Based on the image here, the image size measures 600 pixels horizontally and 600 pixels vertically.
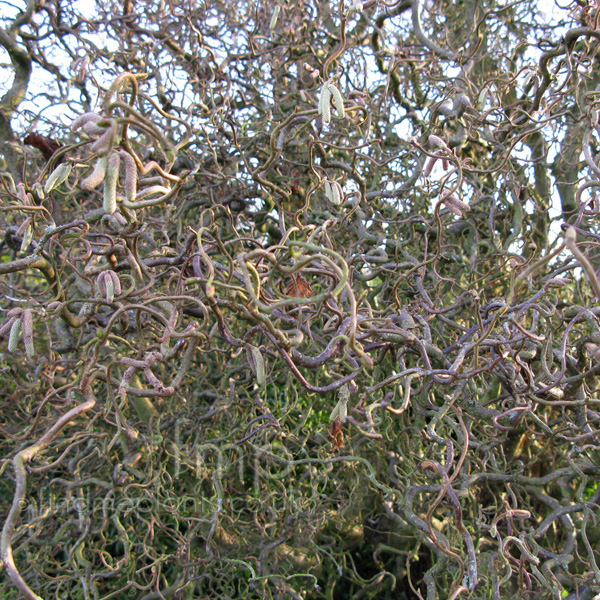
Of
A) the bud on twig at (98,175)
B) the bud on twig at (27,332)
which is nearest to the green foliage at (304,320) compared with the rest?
the bud on twig at (27,332)

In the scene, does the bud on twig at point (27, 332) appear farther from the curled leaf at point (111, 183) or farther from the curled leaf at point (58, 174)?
the curled leaf at point (111, 183)

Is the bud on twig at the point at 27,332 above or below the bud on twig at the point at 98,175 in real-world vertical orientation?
below

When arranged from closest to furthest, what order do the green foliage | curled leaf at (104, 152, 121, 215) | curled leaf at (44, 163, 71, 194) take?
1. curled leaf at (104, 152, 121, 215)
2. curled leaf at (44, 163, 71, 194)
3. the green foliage

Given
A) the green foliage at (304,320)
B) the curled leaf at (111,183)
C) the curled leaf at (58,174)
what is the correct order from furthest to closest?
1. the green foliage at (304,320)
2. the curled leaf at (58,174)
3. the curled leaf at (111,183)

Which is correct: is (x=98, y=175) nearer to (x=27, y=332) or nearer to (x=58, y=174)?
(x=58, y=174)

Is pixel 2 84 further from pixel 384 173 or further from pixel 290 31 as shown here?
pixel 384 173

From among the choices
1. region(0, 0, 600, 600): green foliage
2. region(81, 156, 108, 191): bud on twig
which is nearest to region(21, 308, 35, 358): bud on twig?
region(0, 0, 600, 600): green foliage

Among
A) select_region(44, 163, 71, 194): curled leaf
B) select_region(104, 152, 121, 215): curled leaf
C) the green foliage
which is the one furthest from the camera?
the green foliage

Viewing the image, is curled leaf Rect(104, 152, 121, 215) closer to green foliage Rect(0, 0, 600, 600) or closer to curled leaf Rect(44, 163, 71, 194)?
curled leaf Rect(44, 163, 71, 194)

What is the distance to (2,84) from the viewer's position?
128 inches

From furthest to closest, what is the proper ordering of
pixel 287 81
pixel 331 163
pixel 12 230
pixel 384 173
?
pixel 287 81 < pixel 384 173 < pixel 331 163 < pixel 12 230

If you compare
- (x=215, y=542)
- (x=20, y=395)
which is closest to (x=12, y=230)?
(x=20, y=395)

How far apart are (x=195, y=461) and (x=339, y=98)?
75.3 inches

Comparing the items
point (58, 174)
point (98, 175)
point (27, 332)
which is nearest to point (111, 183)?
point (98, 175)
